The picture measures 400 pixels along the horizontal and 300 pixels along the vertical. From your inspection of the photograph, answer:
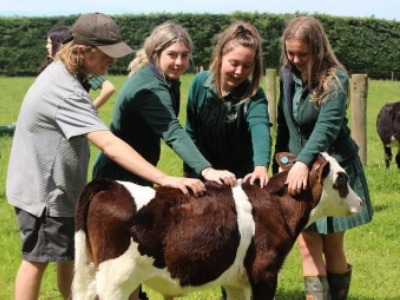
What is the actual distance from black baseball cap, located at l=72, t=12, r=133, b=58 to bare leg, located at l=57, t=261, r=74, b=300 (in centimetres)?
141

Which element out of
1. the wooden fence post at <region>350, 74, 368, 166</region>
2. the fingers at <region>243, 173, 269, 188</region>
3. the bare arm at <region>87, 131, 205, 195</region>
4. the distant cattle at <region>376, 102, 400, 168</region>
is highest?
the bare arm at <region>87, 131, 205, 195</region>

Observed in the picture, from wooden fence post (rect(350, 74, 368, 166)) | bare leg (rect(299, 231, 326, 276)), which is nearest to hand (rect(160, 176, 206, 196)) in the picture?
bare leg (rect(299, 231, 326, 276))

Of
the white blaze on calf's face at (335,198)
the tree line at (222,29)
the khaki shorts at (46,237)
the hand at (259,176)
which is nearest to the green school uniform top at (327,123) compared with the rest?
the white blaze on calf's face at (335,198)

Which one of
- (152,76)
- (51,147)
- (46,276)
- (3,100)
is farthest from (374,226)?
(3,100)

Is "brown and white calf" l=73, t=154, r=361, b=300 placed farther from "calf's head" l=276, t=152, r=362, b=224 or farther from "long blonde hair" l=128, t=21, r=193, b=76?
"long blonde hair" l=128, t=21, r=193, b=76

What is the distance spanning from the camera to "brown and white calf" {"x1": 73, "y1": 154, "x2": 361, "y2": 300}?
3801 millimetres

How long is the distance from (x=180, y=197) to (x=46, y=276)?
9.24ft

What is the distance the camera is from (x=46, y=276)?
638 centimetres

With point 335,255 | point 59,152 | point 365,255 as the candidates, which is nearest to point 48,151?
point 59,152

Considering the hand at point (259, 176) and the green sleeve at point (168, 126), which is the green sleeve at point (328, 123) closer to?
the hand at point (259, 176)

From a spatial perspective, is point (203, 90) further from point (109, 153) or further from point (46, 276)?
point (46, 276)

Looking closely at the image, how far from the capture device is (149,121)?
14.8 ft

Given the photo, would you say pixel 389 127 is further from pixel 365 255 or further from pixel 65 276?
pixel 65 276

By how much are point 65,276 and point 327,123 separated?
1977mm
